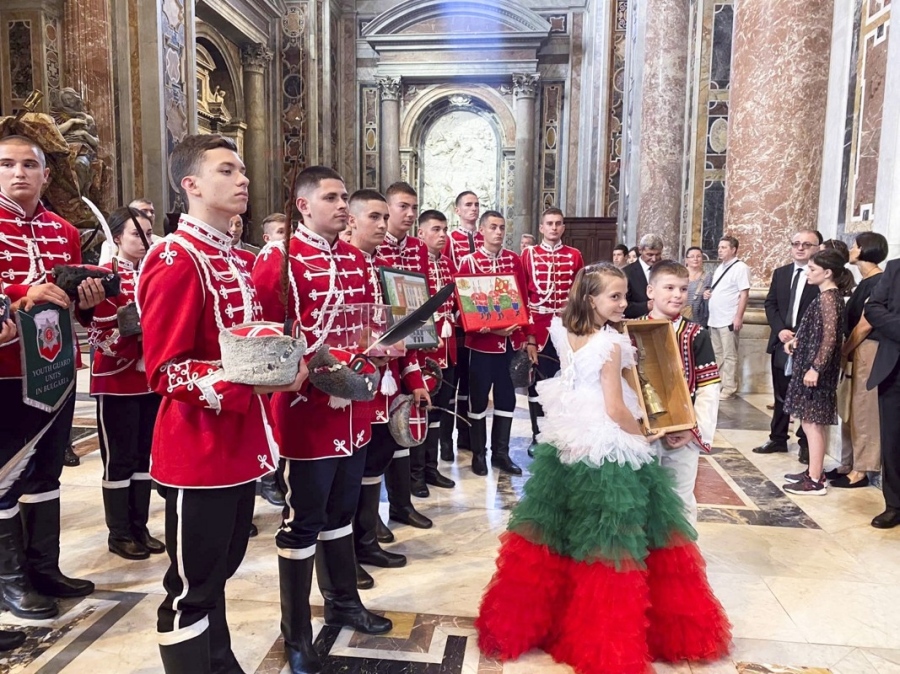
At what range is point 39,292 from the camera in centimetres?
277

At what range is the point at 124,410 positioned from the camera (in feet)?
11.6

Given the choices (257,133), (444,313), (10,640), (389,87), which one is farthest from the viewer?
(389,87)

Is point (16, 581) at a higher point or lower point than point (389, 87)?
lower

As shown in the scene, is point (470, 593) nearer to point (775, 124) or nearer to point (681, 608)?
point (681, 608)

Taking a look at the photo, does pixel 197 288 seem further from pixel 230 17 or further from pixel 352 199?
pixel 230 17

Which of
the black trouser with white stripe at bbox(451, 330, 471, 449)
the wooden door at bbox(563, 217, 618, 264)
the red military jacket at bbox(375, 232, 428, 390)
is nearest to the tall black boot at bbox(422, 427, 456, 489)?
the black trouser with white stripe at bbox(451, 330, 471, 449)

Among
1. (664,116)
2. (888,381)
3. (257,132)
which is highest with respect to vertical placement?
(257,132)

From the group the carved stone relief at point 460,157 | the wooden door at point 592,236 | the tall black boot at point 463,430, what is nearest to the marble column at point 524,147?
the carved stone relief at point 460,157

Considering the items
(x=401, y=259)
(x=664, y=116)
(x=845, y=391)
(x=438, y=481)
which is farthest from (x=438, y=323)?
(x=664, y=116)

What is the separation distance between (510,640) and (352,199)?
2.15 metres

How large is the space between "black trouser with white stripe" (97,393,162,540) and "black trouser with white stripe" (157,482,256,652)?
1.60 m

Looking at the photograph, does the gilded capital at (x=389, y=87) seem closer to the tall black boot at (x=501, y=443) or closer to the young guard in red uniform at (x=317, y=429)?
the tall black boot at (x=501, y=443)

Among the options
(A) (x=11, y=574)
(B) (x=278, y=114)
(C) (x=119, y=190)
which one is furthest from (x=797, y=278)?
(B) (x=278, y=114)

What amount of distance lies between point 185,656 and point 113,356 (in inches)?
73.4
